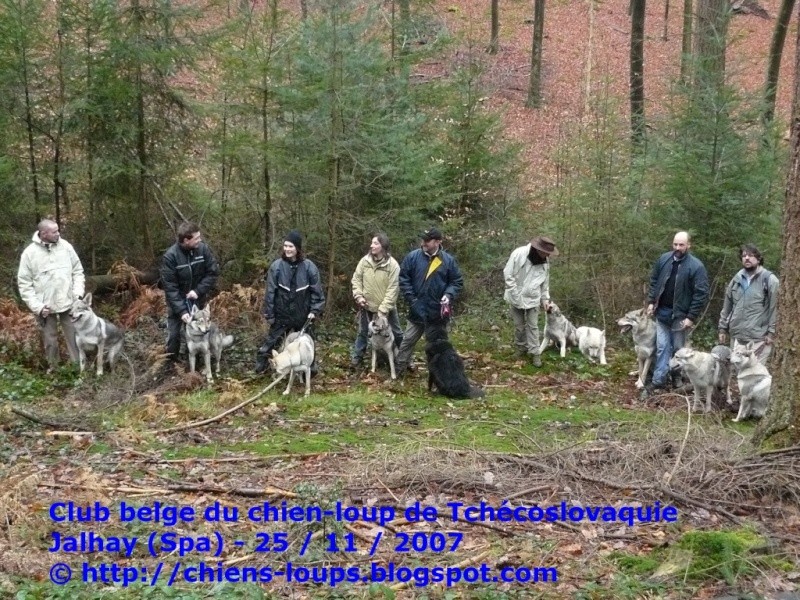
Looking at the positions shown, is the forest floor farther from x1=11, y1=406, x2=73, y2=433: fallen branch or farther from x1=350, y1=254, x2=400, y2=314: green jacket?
x1=11, y1=406, x2=73, y2=433: fallen branch

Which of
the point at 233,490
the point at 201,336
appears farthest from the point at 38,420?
the point at 233,490

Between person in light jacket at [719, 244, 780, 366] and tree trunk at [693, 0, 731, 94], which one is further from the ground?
tree trunk at [693, 0, 731, 94]

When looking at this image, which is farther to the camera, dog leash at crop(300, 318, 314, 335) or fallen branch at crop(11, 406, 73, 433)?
dog leash at crop(300, 318, 314, 335)

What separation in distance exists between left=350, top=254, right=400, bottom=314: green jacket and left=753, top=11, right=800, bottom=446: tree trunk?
558 cm

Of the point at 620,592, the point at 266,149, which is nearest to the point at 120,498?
the point at 620,592

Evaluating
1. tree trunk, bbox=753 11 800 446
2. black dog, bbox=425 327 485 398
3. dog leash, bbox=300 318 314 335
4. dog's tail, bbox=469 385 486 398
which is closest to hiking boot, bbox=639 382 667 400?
dog's tail, bbox=469 385 486 398

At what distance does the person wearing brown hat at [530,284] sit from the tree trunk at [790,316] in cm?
534

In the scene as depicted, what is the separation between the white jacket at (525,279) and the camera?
11.6m

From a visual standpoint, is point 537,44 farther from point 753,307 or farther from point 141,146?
point 753,307

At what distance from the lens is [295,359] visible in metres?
9.80

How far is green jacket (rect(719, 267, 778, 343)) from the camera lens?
9.66 metres

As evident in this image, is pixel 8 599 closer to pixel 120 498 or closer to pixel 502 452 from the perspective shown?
pixel 120 498

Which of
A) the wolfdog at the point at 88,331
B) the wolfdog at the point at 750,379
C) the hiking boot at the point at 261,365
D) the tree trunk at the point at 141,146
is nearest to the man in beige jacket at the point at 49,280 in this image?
the wolfdog at the point at 88,331

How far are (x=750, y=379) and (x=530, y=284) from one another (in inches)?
142
